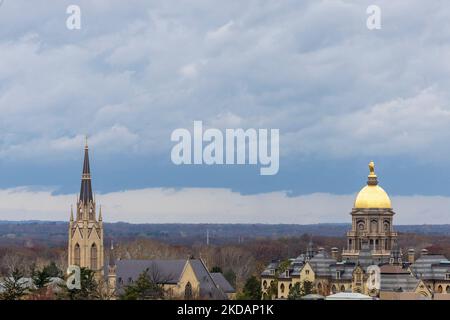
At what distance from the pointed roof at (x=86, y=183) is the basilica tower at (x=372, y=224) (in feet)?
47.9

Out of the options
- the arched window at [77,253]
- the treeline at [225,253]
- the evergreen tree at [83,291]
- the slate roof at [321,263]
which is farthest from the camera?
the treeline at [225,253]

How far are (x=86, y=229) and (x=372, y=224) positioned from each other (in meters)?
16.0

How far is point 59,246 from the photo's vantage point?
387 feet

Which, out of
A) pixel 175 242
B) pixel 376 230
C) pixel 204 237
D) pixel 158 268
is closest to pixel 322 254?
pixel 376 230

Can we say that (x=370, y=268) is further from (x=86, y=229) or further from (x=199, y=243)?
(x=199, y=243)

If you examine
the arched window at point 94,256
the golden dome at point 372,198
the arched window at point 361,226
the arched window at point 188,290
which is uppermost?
the golden dome at point 372,198

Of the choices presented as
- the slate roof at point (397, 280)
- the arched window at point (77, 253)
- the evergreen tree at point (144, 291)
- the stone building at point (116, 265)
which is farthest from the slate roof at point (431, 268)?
the evergreen tree at point (144, 291)

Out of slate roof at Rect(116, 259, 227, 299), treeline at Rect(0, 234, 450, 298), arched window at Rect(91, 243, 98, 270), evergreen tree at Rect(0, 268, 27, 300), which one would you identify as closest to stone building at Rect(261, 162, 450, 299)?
slate roof at Rect(116, 259, 227, 299)

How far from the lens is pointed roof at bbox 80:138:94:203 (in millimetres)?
81812

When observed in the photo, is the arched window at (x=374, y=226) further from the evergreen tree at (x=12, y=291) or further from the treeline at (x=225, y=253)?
the evergreen tree at (x=12, y=291)

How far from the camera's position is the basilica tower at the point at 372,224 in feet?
266

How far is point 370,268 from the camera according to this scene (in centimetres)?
7488

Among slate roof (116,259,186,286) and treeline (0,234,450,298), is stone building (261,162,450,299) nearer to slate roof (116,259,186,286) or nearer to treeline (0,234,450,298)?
slate roof (116,259,186,286)

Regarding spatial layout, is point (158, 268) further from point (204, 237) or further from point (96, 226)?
point (204, 237)
